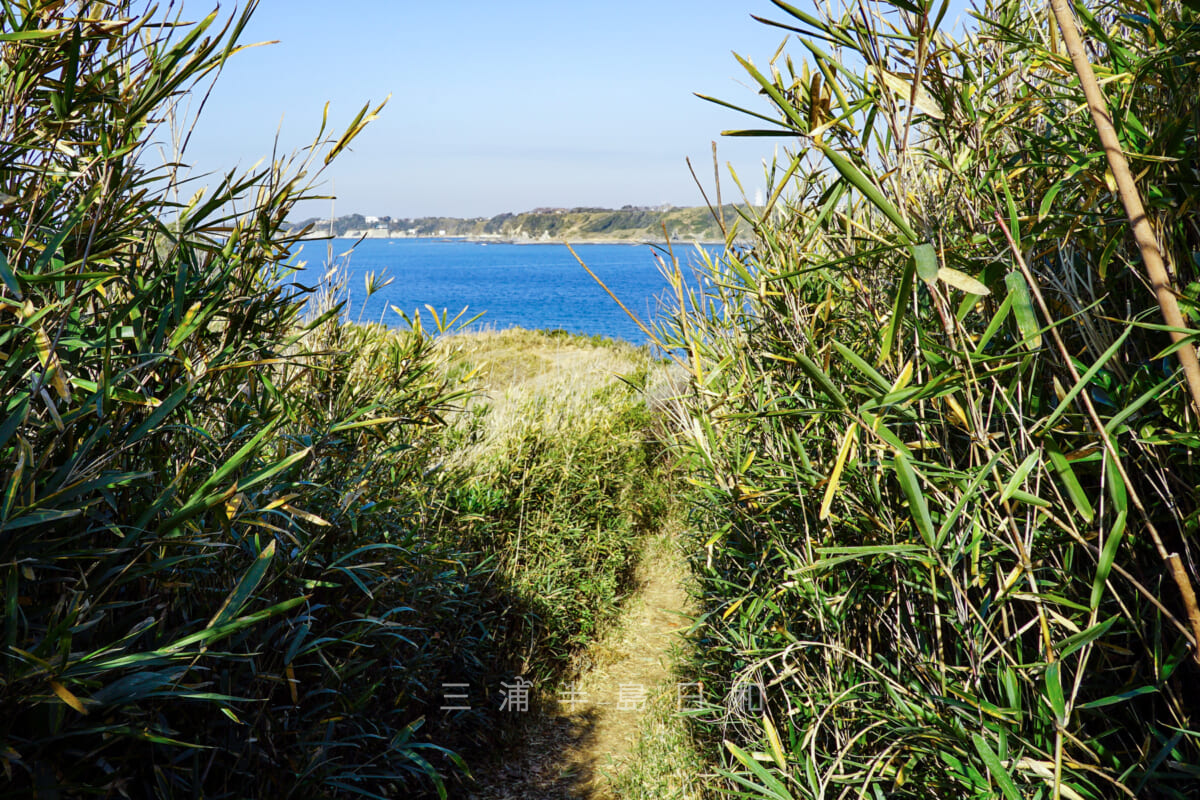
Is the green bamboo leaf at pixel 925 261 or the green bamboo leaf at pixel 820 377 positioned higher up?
the green bamboo leaf at pixel 925 261

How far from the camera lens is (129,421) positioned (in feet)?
4.95

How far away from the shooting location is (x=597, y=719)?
3879 millimetres

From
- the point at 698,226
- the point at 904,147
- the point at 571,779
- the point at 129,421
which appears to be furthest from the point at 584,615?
the point at 904,147

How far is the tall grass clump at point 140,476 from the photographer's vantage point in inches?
47.4

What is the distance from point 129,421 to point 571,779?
2.63m

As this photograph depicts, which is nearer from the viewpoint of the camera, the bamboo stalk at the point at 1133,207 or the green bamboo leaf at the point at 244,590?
the bamboo stalk at the point at 1133,207

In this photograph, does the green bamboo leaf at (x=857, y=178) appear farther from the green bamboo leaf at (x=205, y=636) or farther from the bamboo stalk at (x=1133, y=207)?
the green bamboo leaf at (x=205, y=636)

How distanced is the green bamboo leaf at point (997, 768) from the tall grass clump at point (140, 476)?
125cm

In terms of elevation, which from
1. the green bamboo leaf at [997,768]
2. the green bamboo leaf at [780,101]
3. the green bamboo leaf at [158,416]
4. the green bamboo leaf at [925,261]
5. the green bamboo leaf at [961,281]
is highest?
the green bamboo leaf at [780,101]

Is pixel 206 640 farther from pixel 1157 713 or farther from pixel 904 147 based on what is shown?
pixel 1157 713

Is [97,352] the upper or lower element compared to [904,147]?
lower

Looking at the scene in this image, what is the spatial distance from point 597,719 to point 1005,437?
3064 mm

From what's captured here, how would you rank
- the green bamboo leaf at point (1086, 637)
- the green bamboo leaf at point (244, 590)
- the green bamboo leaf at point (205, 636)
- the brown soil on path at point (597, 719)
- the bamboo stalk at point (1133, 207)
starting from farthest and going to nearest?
the brown soil on path at point (597, 719), the green bamboo leaf at point (244, 590), the green bamboo leaf at point (205, 636), the green bamboo leaf at point (1086, 637), the bamboo stalk at point (1133, 207)

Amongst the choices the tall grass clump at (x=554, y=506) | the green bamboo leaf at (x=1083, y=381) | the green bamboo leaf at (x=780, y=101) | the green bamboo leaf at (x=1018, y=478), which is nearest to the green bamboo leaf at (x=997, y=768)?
the green bamboo leaf at (x=1018, y=478)
